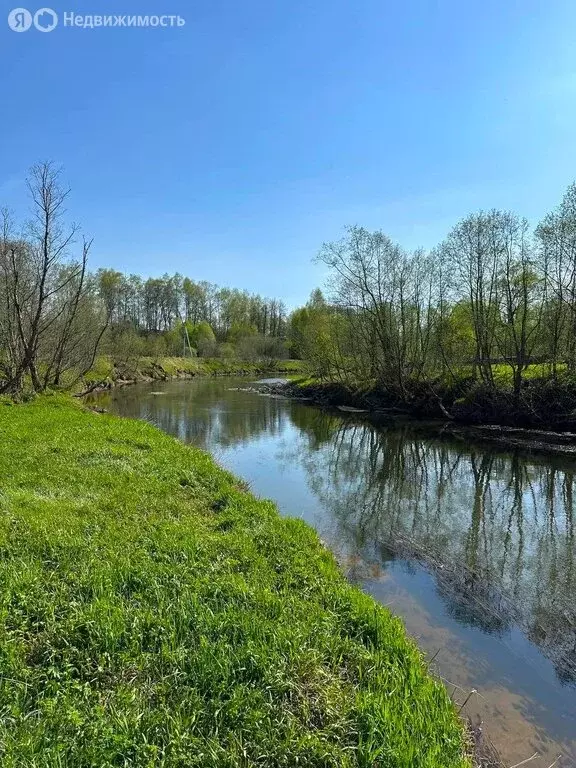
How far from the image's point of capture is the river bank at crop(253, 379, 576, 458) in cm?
2017

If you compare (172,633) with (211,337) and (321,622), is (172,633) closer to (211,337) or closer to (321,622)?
→ (321,622)

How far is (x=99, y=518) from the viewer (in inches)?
278

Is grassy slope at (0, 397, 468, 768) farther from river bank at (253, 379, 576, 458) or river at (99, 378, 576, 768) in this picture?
river bank at (253, 379, 576, 458)

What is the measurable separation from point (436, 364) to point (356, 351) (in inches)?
382

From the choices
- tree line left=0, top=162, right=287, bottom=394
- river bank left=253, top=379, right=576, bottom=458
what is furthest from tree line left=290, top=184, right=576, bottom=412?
tree line left=0, top=162, right=287, bottom=394

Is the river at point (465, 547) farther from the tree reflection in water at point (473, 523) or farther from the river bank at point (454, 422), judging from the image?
the river bank at point (454, 422)

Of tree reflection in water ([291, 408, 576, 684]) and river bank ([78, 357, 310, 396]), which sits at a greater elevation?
river bank ([78, 357, 310, 396])

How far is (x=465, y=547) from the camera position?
950 centimetres

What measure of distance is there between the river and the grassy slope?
56.9 inches

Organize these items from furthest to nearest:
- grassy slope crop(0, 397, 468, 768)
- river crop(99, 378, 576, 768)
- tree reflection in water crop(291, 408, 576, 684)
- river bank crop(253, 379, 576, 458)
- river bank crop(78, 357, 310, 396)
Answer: river bank crop(78, 357, 310, 396) → river bank crop(253, 379, 576, 458) → tree reflection in water crop(291, 408, 576, 684) → river crop(99, 378, 576, 768) → grassy slope crop(0, 397, 468, 768)

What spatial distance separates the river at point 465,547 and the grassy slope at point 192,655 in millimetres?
1445

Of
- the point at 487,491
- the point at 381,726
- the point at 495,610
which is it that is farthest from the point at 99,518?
the point at 487,491

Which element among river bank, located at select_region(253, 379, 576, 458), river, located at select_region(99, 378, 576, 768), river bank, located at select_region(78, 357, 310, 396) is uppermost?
river bank, located at select_region(78, 357, 310, 396)

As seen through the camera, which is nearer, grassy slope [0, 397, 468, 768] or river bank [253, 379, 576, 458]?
grassy slope [0, 397, 468, 768]
